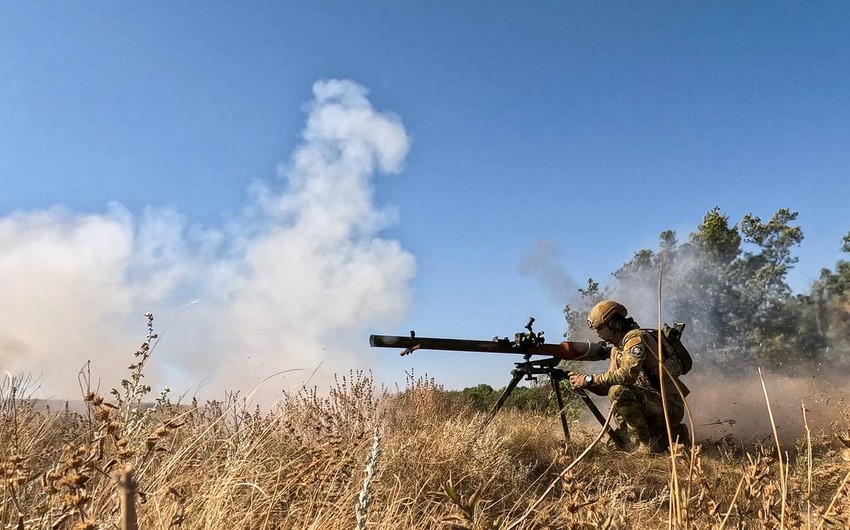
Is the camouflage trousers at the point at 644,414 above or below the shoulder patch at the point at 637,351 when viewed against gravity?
below

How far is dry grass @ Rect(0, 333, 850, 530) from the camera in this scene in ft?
5.40

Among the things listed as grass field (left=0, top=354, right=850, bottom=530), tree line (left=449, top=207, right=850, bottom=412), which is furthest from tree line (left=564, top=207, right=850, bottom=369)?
grass field (left=0, top=354, right=850, bottom=530)

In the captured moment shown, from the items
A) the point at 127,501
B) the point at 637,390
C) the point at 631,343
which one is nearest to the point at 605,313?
the point at 631,343

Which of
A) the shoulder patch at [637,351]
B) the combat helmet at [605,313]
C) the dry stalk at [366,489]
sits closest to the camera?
the dry stalk at [366,489]

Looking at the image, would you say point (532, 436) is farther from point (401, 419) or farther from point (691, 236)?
point (691, 236)

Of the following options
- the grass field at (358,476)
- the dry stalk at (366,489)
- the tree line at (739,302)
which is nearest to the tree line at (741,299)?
the tree line at (739,302)

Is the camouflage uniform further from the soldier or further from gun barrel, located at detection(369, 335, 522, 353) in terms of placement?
gun barrel, located at detection(369, 335, 522, 353)

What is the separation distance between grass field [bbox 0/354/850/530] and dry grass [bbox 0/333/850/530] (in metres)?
0.02

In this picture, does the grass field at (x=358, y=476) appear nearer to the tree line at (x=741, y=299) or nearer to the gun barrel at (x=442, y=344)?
the gun barrel at (x=442, y=344)

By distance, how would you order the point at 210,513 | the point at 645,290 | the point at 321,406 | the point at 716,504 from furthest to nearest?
the point at 645,290 < the point at 321,406 < the point at 210,513 < the point at 716,504

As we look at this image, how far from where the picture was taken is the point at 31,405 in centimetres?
670

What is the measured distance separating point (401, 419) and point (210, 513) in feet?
15.9

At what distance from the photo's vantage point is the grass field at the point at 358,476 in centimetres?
163

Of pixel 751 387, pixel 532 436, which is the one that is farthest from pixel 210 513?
pixel 751 387
